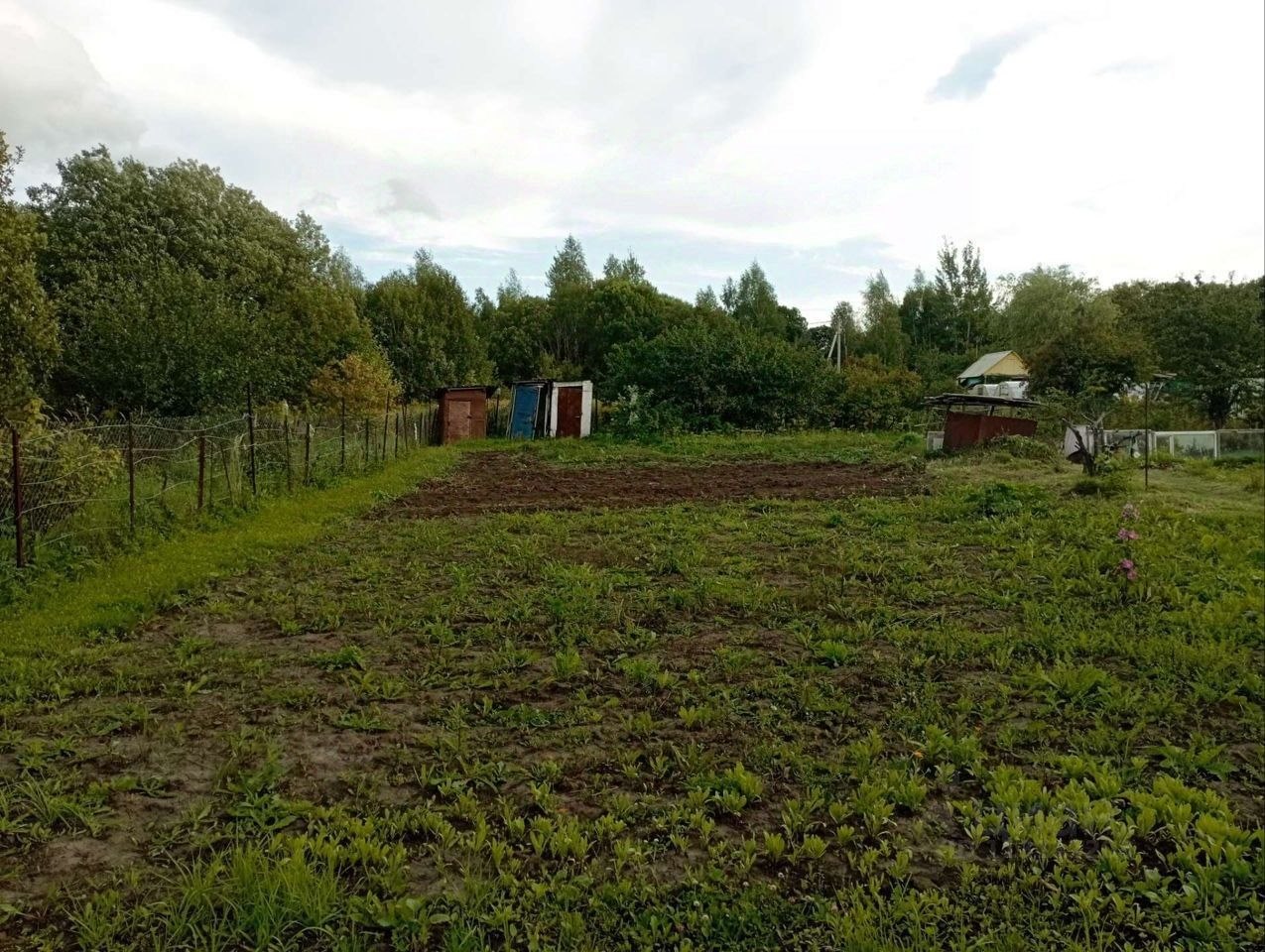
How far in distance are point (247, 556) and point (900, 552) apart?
640cm

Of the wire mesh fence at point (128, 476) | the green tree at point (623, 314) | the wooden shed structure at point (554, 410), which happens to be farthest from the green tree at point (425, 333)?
the wire mesh fence at point (128, 476)

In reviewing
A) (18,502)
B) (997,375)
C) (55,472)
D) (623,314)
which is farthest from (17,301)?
(997,375)

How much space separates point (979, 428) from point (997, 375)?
21.1 m

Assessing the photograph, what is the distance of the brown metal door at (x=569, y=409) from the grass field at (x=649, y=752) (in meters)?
18.0

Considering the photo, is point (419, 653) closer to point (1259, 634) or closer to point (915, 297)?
point (1259, 634)

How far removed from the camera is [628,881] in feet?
8.12

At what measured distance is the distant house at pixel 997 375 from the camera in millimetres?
32531

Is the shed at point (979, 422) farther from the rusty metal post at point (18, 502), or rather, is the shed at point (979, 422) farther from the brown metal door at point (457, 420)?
the rusty metal post at point (18, 502)

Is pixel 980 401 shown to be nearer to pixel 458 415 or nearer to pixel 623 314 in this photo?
pixel 458 415

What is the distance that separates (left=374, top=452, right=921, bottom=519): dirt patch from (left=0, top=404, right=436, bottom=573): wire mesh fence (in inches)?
77.6

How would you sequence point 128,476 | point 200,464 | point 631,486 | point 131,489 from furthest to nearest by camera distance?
point 631,486 → point 200,464 → point 128,476 → point 131,489

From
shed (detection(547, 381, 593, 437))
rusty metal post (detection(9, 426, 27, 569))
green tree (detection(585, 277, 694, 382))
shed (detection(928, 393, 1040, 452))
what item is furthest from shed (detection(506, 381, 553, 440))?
rusty metal post (detection(9, 426, 27, 569))

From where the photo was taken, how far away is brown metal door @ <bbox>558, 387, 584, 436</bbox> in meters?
24.9

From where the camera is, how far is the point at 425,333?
32781 millimetres
